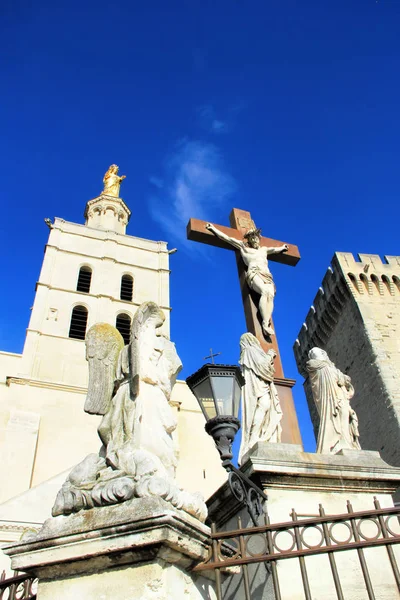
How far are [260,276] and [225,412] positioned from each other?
3.49 m

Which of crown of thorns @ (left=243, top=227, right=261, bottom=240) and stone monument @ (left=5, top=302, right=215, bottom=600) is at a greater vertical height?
crown of thorns @ (left=243, top=227, right=261, bottom=240)

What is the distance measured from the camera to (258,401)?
5.63m

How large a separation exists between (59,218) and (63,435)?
51.4 ft

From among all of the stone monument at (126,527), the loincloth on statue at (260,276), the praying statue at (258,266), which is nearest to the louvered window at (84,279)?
the praying statue at (258,266)

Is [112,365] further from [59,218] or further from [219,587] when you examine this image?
[59,218]

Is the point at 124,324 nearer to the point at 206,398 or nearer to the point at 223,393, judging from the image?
the point at 206,398

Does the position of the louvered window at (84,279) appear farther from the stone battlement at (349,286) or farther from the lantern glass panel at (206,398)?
the lantern glass panel at (206,398)

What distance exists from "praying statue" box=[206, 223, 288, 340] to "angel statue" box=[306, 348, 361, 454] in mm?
848

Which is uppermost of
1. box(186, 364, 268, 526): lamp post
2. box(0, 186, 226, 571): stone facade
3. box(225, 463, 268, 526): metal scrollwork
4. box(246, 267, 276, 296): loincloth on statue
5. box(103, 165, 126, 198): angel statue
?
box(103, 165, 126, 198): angel statue

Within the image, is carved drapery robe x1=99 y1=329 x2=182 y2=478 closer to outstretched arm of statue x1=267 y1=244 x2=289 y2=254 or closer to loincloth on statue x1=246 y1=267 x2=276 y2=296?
loincloth on statue x1=246 y1=267 x2=276 y2=296

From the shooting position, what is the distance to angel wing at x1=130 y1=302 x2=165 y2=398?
349cm

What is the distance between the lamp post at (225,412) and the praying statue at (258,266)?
2.55 m

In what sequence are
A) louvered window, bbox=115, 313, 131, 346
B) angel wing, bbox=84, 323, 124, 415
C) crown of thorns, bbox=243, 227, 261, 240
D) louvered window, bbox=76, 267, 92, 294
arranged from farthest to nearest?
louvered window, bbox=76, 267, 92, 294 < louvered window, bbox=115, 313, 131, 346 < crown of thorns, bbox=243, 227, 261, 240 < angel wing, bbox=84, 323, 124, 415

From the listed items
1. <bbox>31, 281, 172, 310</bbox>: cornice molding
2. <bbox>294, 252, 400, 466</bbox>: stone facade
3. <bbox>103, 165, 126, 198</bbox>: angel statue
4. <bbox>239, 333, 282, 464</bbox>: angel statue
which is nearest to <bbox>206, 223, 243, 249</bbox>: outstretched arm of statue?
<bbox>239, 333, 282, 464</bbox>: angel statue
